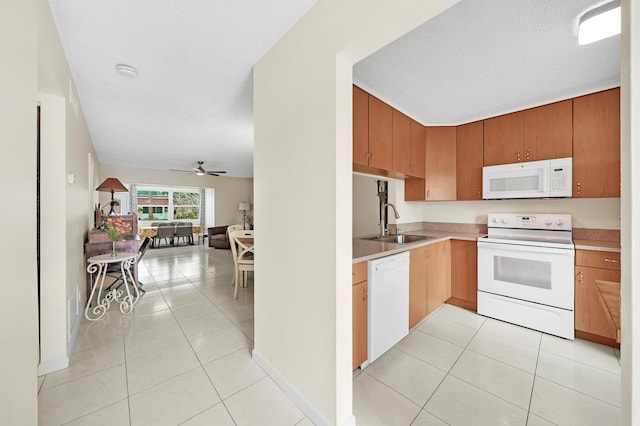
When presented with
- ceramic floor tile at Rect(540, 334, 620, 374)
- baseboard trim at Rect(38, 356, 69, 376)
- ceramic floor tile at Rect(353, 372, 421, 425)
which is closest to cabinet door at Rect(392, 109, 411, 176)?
ceramic floor tile at Rect(353, 372, 421, 425)

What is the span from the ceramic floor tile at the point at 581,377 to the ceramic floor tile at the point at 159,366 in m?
2.65

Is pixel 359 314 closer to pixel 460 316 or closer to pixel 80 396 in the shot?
pixel 460 316

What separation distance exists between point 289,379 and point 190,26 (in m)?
2.36

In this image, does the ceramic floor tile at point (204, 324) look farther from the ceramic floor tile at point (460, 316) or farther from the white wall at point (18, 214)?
the ceramic floor tile at point (460, 316)

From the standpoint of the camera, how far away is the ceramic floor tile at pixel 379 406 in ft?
4.53

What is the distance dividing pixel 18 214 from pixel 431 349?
2658mm

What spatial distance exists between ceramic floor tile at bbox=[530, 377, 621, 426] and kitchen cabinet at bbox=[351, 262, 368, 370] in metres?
1.03

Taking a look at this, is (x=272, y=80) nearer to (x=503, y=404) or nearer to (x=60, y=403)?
(x=60, y=403)

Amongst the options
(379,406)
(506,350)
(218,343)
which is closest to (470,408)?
(379,406)

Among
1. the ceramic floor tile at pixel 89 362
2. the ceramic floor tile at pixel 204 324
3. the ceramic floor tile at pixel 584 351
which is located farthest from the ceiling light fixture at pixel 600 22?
the ceramic floor tile at pixel 89 362

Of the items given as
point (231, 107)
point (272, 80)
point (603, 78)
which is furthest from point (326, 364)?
point (603, 78)

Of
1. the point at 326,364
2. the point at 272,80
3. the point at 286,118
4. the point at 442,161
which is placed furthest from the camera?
the point at 442,161

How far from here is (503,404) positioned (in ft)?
4.86

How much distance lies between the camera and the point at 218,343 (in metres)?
2.16
